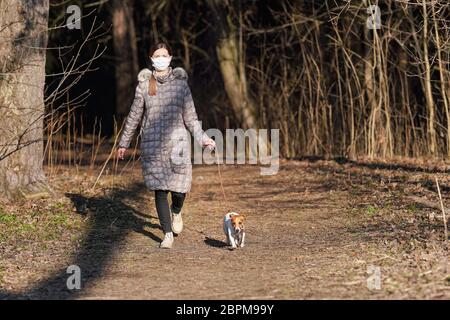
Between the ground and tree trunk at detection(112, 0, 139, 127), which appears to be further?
tree trunk at detection(112, 0, 139, 127)

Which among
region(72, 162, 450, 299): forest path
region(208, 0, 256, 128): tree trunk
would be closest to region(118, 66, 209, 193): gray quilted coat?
region(72, 162, 450, 299): forest path

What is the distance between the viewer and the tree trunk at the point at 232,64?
615 inches

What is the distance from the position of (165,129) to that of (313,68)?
7.19 m

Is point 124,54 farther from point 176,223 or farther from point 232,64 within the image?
point 176,223

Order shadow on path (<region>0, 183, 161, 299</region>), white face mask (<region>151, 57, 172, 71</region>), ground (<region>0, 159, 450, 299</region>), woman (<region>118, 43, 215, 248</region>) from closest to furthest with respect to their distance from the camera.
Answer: ground (<region>0, 159, 450, 299</region>) → shadow on path (<region>0, 183, 161, 299</region>) → white face mask (<region>151, 57, 172, 71</region>) → woman (<region>118, 43, 215, 248</region>)

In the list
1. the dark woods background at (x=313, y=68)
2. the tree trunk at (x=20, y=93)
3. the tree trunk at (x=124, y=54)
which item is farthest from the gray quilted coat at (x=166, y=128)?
the tree trunk at (x=124, y=54)

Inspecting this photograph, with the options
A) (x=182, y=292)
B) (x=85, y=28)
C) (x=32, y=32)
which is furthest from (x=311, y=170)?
(x=85, y=28)

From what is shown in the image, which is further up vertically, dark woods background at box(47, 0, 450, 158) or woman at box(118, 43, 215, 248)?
dark woods background at box(47, 0, 450, 158)

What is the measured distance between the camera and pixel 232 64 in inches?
618

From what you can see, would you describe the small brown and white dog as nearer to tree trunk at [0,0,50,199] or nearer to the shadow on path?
the shadow on path

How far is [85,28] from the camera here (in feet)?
70.7

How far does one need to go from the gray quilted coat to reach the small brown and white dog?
20.3 inches

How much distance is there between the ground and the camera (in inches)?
256

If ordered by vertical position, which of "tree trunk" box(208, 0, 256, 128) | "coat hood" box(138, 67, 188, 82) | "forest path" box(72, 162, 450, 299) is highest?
"tree trunk" box(208, 0, 256, 128)
